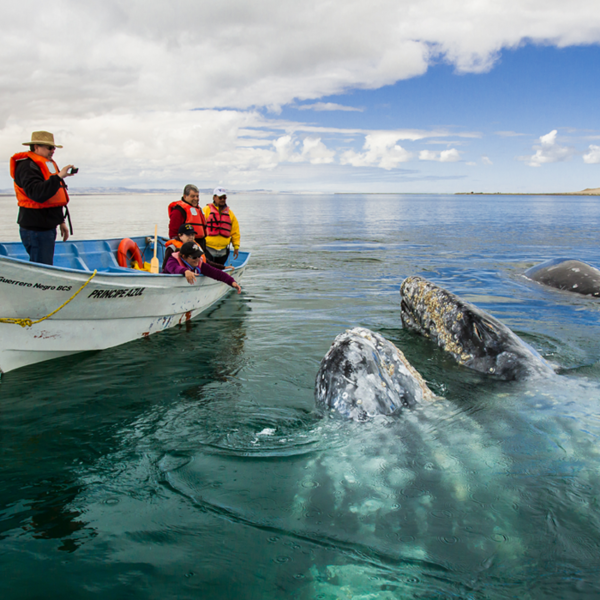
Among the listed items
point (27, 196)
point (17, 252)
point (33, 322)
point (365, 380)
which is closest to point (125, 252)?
point (17, 252)

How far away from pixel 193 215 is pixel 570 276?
31.8 feet

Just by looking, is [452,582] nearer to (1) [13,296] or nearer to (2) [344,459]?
(2) [344,459]

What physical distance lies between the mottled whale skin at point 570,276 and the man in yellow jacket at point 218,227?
28.1 feet

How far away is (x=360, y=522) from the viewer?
3.18 meters

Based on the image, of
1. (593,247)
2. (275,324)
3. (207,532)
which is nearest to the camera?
(207,532)

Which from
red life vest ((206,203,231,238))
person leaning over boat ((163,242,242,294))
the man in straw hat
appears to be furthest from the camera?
red life vest ((206,203,231,238))

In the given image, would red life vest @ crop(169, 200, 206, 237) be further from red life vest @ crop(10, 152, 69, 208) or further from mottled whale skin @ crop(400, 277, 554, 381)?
mottled whale skin @ crop(400, 277, 554, 381)

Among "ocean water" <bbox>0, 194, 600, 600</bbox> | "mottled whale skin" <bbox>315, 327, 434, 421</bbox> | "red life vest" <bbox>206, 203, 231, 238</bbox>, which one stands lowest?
"ocean water" <bbox>0, 194, 600, 600</bbox>

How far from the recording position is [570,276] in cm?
1194

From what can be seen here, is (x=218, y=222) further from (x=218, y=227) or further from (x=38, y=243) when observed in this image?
(x=38, y=243)

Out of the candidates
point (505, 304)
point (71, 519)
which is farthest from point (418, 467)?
point (505, 304)

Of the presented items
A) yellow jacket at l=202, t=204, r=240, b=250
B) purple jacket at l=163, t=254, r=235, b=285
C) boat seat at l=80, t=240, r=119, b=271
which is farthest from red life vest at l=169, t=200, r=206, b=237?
boat seat at l=80, t=240, r=119, b=271

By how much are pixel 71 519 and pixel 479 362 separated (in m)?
4.95

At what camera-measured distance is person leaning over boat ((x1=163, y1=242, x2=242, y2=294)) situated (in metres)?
8.82
